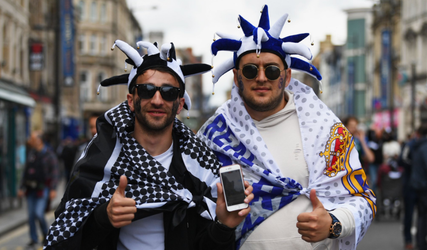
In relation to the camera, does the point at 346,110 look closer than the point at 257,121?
No

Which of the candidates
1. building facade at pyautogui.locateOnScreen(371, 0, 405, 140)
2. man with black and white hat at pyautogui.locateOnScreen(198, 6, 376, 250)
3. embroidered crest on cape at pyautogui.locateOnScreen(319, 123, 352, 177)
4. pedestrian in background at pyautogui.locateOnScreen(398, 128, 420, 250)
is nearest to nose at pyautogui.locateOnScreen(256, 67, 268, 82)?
man with black and white hat at pyautogui.locateOnScreen(198, 6, 376, 250)

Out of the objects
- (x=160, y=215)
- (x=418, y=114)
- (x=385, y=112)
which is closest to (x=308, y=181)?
(x=160, y=215)

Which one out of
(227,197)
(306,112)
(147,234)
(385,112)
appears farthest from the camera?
(385,112)

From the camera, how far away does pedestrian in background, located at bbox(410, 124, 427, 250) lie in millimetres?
7395

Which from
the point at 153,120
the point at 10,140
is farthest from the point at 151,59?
the point at 10,140

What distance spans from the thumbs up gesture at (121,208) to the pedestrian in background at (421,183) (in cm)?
570

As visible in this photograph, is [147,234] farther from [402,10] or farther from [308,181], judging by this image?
[402,10]

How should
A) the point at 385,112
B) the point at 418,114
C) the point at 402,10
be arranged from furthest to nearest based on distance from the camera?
the point at 385,112 → the point at 402,10 → the point at 418,114

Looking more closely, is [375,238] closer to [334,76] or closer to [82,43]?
[82,43]

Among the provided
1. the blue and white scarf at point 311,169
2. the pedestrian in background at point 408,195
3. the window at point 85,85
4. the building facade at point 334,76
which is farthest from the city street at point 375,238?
the building facade at point 334,76

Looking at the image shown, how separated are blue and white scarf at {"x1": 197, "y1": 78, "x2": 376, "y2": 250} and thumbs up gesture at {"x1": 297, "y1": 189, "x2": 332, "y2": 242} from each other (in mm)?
Answer: 282

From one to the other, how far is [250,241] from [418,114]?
30.0m

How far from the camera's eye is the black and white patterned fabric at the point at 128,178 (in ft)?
9.52

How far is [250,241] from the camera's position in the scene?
3.19 m
